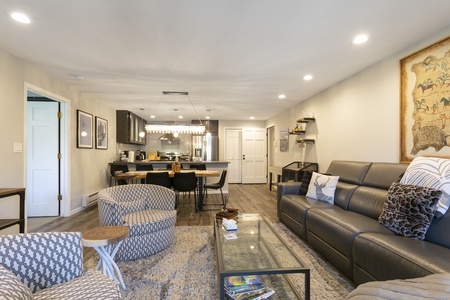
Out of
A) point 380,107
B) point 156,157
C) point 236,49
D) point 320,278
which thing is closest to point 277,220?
point 320,278

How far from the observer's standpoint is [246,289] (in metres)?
1.69

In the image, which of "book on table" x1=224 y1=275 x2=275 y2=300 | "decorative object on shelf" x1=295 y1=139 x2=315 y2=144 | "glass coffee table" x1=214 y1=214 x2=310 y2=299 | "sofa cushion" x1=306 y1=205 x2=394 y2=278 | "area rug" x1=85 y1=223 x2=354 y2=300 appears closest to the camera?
"glass coffee table" x1=214 y1=214 x2=310 y2=299

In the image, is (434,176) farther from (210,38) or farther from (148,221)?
(148,221)

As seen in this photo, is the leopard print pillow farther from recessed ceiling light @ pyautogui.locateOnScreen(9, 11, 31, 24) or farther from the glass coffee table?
recessed ceiling light @ pyautogui.locateOnScreen(9, 11, 31, 24)

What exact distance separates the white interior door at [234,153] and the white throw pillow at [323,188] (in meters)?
5.02

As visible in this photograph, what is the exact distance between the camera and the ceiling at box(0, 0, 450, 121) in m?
1.96

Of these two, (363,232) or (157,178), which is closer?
(363,232)

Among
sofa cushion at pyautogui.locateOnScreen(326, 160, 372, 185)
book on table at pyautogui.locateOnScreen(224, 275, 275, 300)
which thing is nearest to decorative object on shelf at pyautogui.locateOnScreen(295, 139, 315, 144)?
sofa cushion at pyautogui.locateOnScreen(326, 160, 372, 185)

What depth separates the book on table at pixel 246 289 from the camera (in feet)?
5.36

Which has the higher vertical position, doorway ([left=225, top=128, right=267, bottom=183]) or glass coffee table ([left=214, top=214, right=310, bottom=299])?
doorway ([left=225, top=128, right=267, bottom=183])

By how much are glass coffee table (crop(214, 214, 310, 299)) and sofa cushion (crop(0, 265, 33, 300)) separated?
100 cm

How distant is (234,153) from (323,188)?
211 inches

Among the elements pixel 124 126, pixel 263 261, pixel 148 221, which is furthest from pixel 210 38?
pixel 124 126

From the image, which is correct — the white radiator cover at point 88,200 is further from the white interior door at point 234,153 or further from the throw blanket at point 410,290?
the throw blanket at point 410,290
